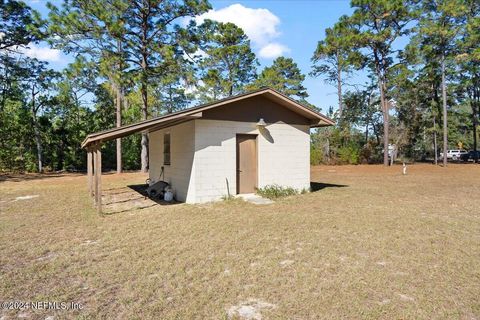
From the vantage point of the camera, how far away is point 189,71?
57.2 ft

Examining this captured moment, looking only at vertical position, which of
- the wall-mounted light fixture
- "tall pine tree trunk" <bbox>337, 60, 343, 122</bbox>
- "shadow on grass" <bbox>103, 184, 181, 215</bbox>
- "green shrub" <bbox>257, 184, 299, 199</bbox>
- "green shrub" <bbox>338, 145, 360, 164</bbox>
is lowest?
"shadow on grass" <bbox>103, 184, 181, 215</bbox>

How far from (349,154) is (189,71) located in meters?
14.5

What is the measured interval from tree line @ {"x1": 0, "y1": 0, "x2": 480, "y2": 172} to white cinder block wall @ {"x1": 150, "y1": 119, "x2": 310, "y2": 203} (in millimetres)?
8872

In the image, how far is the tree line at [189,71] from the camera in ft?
54.5

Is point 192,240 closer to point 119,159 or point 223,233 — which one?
point 223,233

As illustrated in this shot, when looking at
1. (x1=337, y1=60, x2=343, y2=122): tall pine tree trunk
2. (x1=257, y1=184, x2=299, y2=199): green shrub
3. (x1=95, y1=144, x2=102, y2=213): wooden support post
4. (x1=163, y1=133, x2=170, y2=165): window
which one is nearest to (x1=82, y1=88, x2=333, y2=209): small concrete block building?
(x1=163, y1=133, x2=170, y2=165): window

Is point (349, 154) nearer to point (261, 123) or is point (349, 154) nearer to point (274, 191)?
point (274, 191)

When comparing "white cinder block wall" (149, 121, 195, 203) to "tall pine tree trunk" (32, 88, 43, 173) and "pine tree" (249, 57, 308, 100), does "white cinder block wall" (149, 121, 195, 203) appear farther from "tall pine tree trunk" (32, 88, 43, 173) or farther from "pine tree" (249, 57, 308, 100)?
"pine tree" (249, 57, 308, 100)

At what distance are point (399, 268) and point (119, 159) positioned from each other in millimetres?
16881

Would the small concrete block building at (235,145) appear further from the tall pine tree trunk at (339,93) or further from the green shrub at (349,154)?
the tall pine tree trunk at (339,93)

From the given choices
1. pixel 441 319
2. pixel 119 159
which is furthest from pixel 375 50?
pixel 441 319

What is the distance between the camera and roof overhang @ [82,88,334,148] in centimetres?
738

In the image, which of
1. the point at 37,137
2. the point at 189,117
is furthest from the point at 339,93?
the point at 37,137

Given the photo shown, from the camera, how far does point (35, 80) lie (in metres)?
19.9
